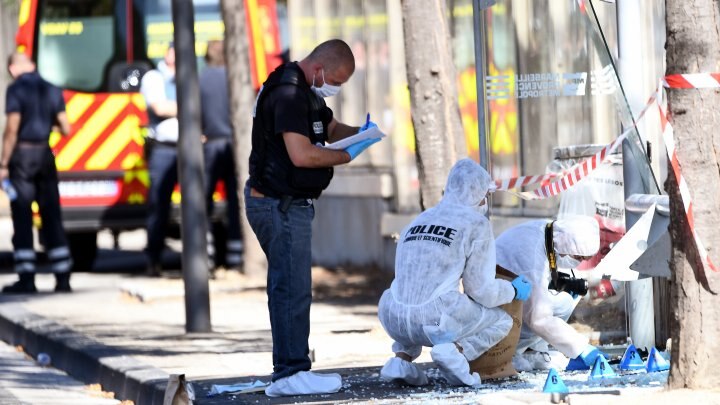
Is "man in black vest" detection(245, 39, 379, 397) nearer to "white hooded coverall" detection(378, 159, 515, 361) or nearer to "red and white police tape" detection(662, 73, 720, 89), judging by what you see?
"white hooded coverall" detection(378, 159, 515, 361)

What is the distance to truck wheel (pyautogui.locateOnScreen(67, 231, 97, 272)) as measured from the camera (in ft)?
56.9

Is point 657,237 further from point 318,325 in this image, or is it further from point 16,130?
point 16,130

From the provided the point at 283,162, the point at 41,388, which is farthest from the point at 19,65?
the point at 283,162

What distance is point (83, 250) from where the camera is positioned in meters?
17.4

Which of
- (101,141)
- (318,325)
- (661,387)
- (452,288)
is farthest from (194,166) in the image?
(101,141)

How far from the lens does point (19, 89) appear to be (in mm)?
13945

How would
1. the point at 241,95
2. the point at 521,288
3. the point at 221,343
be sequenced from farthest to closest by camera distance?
the point at 241,95, the point at 221,343, the point at 521,288

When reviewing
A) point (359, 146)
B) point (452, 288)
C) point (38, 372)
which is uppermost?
point (359, 146)

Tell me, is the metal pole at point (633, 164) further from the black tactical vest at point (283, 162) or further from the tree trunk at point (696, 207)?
the black tactical vest at point (283, 162)

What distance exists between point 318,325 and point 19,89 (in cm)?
426

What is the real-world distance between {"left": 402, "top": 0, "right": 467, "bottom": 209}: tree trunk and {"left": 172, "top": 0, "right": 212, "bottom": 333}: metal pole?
1.49m

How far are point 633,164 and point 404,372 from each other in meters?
1.64

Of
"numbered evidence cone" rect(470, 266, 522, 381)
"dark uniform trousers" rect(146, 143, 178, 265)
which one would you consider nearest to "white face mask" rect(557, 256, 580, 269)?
"numbered evidence cone" rect(470, 266, 522, 381)

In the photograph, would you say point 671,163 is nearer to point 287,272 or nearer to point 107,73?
point 287,272
